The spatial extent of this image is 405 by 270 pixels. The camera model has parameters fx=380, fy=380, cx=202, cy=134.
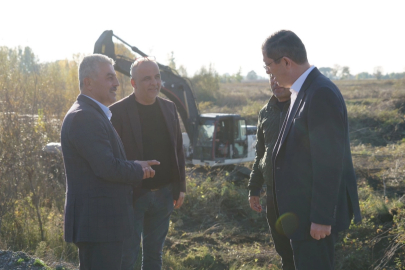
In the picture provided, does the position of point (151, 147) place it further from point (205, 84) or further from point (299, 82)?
point (205, 84)

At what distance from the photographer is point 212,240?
265 inches

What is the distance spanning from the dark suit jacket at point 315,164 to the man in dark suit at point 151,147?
132cm

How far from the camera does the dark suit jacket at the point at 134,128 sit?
Answer: 345 cm

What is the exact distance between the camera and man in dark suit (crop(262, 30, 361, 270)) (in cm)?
233

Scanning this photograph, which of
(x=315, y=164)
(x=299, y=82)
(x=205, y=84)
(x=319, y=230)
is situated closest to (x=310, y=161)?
(x=315, y=164)

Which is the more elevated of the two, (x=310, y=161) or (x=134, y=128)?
(x=134, y=128)

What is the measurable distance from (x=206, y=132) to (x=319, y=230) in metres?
10.5

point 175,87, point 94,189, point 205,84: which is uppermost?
point 205,84

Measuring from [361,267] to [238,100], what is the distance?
3106cm

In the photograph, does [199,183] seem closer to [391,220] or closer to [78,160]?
[391,220]

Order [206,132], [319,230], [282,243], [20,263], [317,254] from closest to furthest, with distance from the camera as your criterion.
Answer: [319,230]
[317,254]
[282,243]
[20,263]
[206,132]

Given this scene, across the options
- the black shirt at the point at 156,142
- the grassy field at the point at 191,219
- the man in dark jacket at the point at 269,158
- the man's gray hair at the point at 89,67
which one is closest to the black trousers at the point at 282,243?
the man in dark jacket at the point at 269,158

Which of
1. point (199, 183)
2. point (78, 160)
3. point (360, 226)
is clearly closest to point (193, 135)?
point (199, 183)

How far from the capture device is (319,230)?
2332 millimetres
